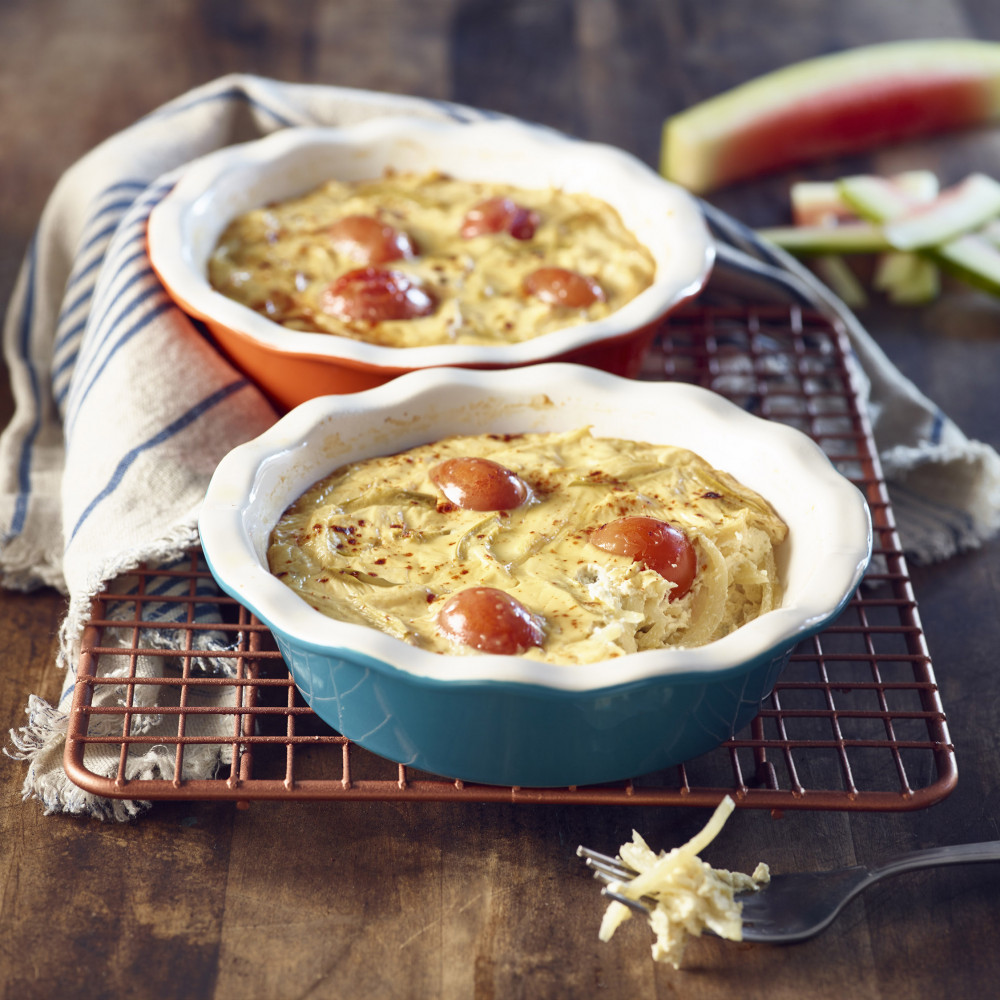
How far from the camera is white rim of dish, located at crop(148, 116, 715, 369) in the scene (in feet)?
9.57

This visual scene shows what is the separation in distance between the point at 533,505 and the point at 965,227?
2213mm

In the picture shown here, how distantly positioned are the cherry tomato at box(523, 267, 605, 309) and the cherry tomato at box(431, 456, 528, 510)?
755 millimetres

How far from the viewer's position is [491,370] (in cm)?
290

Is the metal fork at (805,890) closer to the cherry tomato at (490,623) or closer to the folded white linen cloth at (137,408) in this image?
the cherry tomato at (490,623)

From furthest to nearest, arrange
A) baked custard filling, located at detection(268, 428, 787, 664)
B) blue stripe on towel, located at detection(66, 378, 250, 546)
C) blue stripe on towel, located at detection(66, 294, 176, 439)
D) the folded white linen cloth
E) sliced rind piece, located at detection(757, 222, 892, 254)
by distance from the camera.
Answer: sliced rind piece, located at detection(757, 222, 892, 254), blue stripe on towel, located at detection(66, 294, 176, 439), blue stripe on towel, located at detection(66, 378, 250, 546), the folded white linen cloth, baked custard filling, located at detection(268, 428, 787, 664)

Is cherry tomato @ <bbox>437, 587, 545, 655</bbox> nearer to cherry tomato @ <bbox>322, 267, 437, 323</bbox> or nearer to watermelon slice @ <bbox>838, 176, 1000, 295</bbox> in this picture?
cherry tomato @ <bbox>322, 267, 437, 323</bbox>

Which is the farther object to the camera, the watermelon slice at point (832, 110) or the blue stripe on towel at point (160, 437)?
the watermelon slice at point (832, 110)

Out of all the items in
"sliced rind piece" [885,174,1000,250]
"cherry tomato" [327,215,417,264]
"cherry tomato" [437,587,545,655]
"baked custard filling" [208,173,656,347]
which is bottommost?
"sliced rind piece" [885,174,1000,250]

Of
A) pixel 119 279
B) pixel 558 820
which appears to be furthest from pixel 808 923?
pixel 119 279

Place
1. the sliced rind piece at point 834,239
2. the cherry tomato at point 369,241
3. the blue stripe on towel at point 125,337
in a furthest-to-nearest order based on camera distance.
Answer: the sliced rind piece at point 834,239, the cherry tomato at point 369,241, the blue stripe on towel at point 125,337

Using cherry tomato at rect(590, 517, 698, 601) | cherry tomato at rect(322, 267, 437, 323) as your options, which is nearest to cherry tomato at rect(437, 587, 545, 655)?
cherry tomato at rect(590, 517, 698, 601)

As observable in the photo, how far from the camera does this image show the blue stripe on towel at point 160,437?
2807 mm

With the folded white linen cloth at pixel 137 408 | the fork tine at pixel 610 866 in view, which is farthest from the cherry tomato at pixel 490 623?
the folded white linen cloth at pixel 137 408

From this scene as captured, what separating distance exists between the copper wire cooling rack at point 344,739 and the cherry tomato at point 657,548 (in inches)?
11.9
